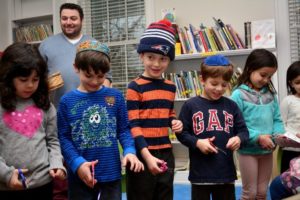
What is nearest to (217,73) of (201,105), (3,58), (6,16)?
(201,105)

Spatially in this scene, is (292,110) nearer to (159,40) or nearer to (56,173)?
(159,40)

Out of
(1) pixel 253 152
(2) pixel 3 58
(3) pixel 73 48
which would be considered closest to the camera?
(2) pixel 3 58

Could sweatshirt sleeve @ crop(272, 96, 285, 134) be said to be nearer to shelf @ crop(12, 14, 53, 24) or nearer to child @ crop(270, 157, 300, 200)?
child @ crop(270, 157, 300, 200)

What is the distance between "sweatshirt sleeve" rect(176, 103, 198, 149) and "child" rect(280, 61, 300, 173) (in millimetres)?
885

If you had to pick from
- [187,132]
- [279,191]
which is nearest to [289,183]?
[279,191]

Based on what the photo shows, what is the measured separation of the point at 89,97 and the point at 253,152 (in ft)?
3.75

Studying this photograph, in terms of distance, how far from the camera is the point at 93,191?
1.49 m

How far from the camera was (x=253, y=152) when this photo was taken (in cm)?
219

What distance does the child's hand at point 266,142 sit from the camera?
2068 mm

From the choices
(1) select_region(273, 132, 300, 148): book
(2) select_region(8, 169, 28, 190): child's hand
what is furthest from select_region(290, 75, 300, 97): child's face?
(2) select_region(8, 169, 28, 190): child's hand

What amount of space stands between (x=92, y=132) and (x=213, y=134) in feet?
2.06

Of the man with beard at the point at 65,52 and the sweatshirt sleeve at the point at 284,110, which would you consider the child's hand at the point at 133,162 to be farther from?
the sweatshirt sleeve at the point at 284,110

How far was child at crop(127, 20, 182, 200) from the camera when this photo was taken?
170 cm

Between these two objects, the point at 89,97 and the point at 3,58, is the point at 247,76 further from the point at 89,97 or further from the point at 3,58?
the point at 3,58
